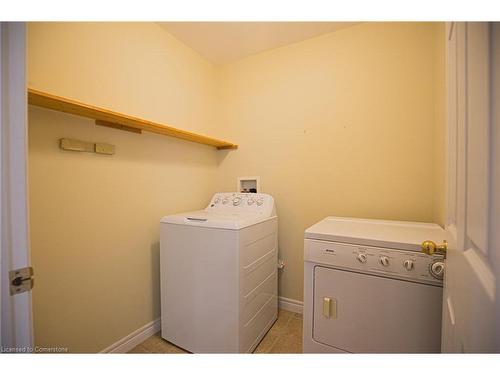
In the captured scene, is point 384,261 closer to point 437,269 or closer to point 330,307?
point 437,269

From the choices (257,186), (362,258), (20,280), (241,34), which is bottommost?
(362,258)

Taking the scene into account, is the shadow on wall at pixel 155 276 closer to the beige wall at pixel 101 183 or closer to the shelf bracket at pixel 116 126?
the beige wall at pixel 101 183

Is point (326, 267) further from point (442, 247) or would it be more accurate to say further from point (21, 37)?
point (21, 37)

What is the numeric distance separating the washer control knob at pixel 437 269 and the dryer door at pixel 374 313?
6cm

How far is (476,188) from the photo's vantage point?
422 millimetres

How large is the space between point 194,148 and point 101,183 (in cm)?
92

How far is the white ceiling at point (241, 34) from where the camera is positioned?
1.71 m

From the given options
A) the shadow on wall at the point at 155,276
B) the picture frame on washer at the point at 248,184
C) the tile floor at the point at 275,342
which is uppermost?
the picture frame on washer at the point at 248,184

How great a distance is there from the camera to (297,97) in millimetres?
1947

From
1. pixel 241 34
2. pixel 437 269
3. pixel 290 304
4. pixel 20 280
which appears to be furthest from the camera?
pixel 290 304

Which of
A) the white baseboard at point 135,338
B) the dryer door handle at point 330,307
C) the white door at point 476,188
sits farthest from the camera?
the white baseboard at point 135,338

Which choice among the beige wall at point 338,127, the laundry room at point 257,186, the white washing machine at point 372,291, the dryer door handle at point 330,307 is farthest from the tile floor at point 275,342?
the dryer door handle at point 330,307

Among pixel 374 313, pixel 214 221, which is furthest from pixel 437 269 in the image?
pixel 214 221

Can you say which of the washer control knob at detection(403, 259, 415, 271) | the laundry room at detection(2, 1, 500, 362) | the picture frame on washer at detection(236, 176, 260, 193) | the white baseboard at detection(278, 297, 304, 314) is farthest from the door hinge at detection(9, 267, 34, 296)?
the white baseboard at detection(278, 297, 304, 314)
